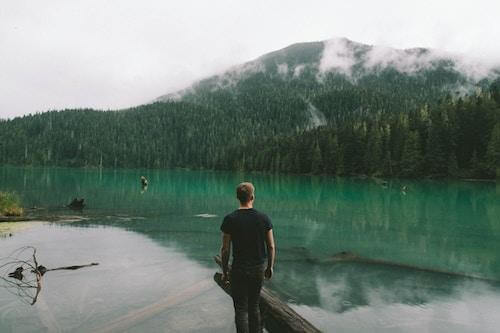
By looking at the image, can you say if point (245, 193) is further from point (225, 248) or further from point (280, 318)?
point (280, 318)

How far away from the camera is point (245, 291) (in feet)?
28.0

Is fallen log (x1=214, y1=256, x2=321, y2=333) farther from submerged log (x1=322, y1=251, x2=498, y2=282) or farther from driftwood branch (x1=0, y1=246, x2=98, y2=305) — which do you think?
submerged log (x1=322, y1=251, x2=498, y2=282)

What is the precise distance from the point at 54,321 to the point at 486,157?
374 feet

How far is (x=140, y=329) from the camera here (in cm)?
1059

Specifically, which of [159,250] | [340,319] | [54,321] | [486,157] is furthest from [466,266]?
[486,157]

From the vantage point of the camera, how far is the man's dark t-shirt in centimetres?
823

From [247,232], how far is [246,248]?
34 cm

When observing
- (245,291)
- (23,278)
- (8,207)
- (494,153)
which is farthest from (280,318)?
(494,153)

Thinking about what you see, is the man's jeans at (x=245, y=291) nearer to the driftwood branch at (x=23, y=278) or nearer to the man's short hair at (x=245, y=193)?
the man's short hair at (x=245, y=193)

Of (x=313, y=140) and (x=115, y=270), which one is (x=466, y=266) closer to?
(x=115, y=270)

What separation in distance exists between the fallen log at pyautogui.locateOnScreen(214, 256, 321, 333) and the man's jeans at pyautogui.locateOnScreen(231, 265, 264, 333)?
0.79m

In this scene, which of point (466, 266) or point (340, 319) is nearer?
point (340, 319)

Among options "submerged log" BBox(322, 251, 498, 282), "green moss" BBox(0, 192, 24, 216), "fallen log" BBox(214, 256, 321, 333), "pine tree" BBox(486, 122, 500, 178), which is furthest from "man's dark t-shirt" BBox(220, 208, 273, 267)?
"pine tree" BBox(486, 122, 500, 178)

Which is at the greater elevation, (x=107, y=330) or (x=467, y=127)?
(x=467, y=127)
